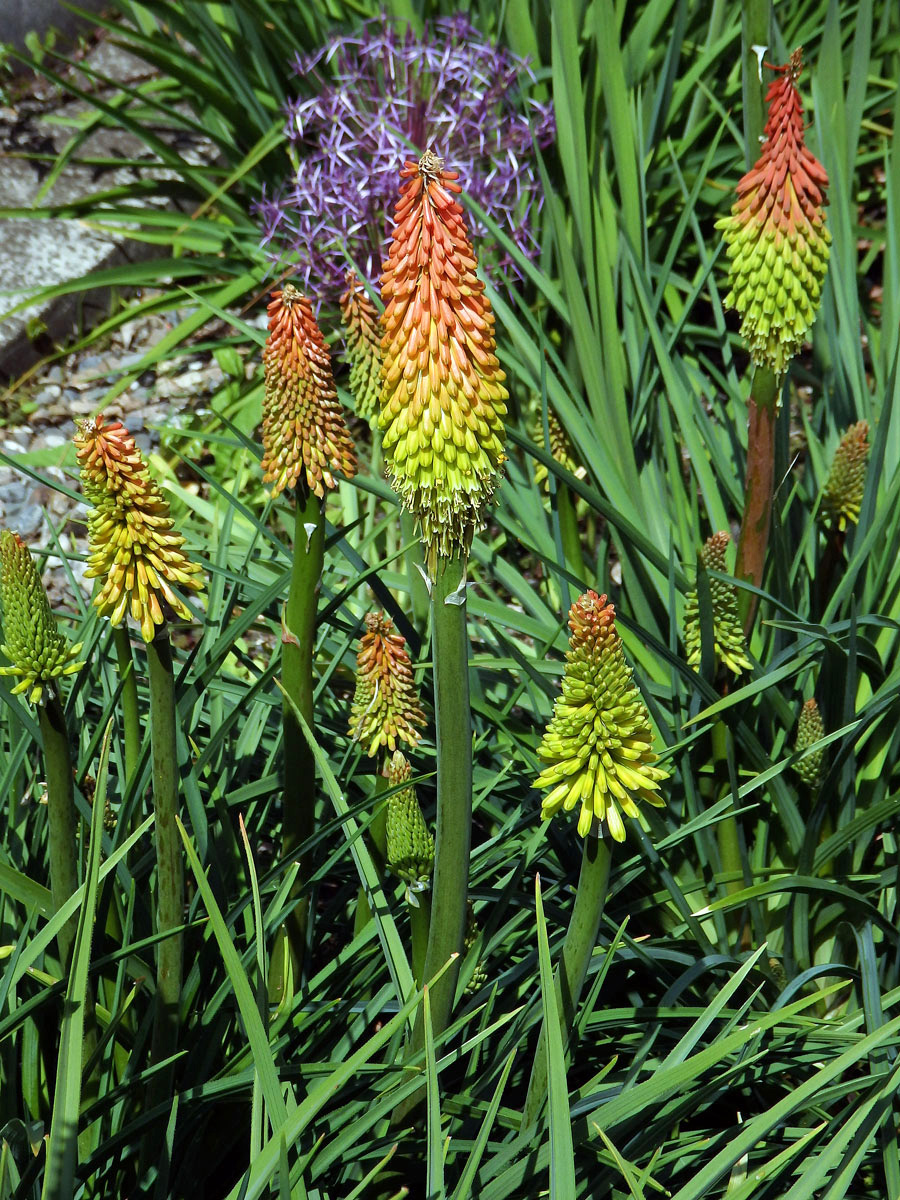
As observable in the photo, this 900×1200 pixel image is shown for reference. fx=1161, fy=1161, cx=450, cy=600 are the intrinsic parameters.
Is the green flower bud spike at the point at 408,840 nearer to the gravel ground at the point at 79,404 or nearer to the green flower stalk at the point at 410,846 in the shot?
the green flower stalk at the point at 410,846

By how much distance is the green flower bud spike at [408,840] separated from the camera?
6.20 ft

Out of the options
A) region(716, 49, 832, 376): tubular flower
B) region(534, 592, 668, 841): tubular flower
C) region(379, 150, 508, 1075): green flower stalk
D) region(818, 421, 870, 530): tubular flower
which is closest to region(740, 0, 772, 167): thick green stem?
region(716, 49, 832, 376): tubular flower

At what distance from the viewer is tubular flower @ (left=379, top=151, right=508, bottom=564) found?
4.57ft

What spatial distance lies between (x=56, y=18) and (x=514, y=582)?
5.61 meters

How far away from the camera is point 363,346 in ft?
7.63

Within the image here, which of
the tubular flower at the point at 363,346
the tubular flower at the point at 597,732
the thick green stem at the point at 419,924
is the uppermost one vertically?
the tubular flower at the point at 363,346

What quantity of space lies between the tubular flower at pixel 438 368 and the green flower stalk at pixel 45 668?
1.99 feet

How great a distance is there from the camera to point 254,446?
2.98 metres

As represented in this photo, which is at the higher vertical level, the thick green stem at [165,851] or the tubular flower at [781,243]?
the tubular flower at [781,243]

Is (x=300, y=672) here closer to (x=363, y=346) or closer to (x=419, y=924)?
(x=419, y=924)

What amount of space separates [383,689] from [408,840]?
11.6 inches

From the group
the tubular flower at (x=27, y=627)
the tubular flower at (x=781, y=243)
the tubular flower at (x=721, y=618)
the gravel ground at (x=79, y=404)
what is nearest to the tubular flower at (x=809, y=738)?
the tubular flower at (x=721, y=618)

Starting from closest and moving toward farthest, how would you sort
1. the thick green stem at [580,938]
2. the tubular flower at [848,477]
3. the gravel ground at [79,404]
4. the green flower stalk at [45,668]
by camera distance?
the thick green stem at [580,938] → the green flower stalk at [45,668] → the tubular flower at [848,477] → the gravel ground at [79,404]

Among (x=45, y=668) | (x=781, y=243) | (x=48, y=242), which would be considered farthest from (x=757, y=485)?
(x=48, y=242)
